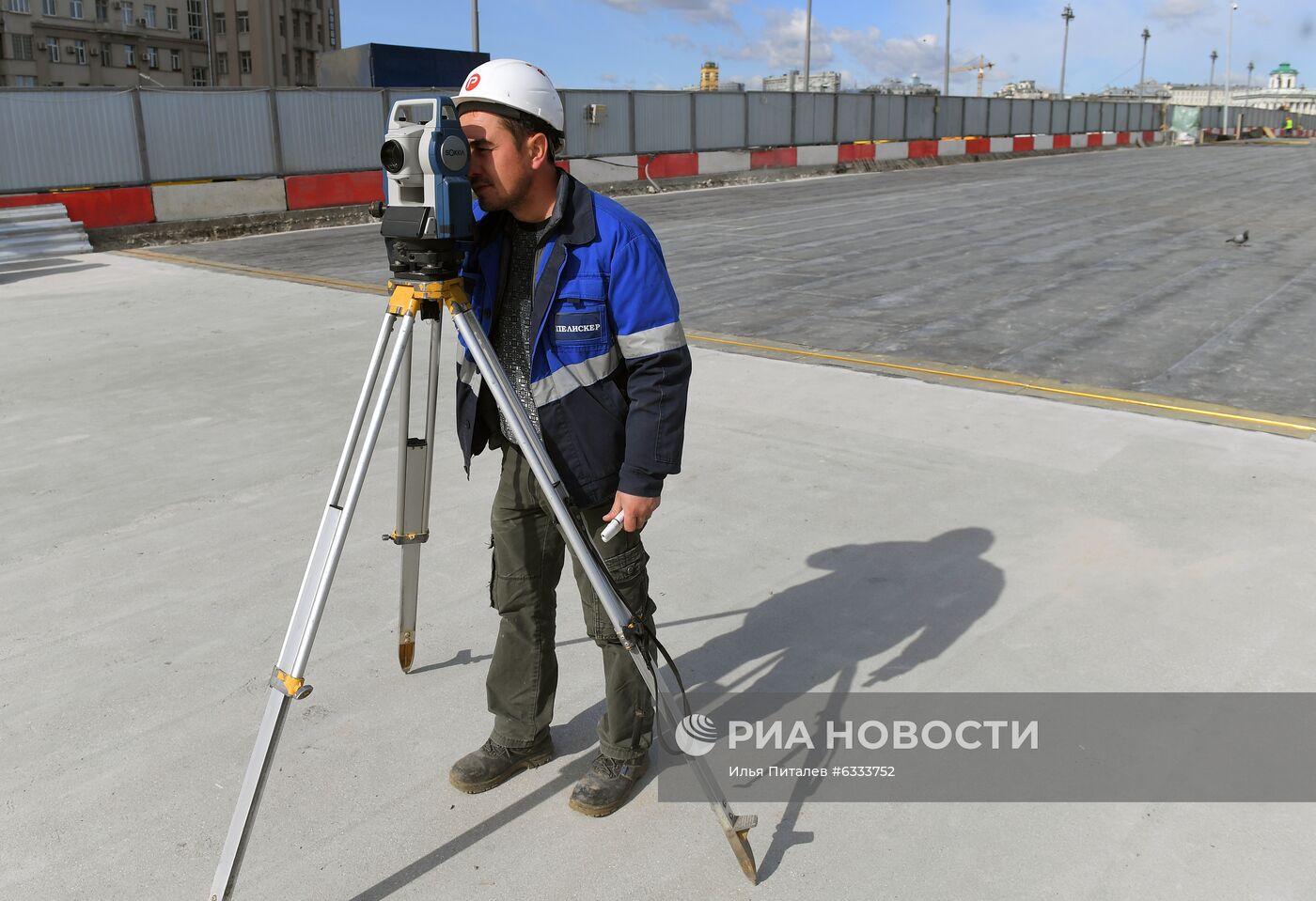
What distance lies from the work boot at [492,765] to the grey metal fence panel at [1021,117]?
49576 millimetres

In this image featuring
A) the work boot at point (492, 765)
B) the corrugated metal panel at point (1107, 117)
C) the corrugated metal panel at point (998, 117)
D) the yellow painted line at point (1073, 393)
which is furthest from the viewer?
the corrugated metal panel at point (1107, 117)

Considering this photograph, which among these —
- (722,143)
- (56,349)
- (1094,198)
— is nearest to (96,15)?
(722,143)

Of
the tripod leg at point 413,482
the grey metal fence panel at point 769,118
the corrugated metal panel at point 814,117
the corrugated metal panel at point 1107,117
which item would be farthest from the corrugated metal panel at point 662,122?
the corrugated metal panel at point 1107,117

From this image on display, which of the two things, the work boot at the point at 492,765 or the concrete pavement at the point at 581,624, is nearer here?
the concrete pavement at the point at 581,624

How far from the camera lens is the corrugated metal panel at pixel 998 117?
45.7m

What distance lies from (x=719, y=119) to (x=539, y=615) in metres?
29.7

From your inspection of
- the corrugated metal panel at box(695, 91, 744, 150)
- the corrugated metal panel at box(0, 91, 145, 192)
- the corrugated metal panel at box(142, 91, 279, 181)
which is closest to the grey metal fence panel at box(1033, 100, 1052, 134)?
the corrugated metal panel at box(695, 91, 744, 150)

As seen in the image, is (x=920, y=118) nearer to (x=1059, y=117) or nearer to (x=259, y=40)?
(x=1059, y=117)

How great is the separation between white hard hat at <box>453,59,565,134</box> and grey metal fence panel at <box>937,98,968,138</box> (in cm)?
4233

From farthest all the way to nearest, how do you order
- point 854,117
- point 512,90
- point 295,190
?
1. point 854,117
2. point 295,190
3. point 512,90

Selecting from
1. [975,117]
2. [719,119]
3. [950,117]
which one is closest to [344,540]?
[719,119]

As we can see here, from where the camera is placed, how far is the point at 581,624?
4098 millimetres

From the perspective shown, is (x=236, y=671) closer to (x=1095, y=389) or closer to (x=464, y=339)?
(x=464, y=339)

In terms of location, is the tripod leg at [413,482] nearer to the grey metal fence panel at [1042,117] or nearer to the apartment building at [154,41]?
the grey metal fence panel at [1042,117]
